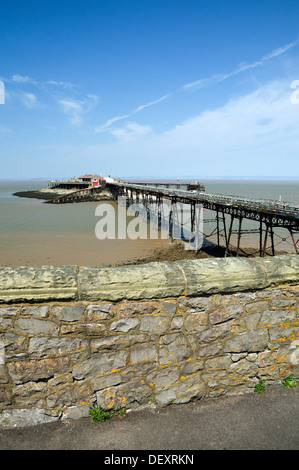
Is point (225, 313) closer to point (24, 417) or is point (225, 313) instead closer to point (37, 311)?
point (37, 311)

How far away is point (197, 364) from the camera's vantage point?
2.50m

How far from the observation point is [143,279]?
7.49 feet

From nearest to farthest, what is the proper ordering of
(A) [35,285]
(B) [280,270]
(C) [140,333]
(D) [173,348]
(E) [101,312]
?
(A) [35,285]
(E) [101,312]
(C) [140,333]
(D) [173,348]
(B) [280,270]

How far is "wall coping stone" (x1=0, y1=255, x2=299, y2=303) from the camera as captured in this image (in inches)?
83.1

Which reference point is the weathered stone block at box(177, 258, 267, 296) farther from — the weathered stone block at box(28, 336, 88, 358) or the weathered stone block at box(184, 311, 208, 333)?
the weathered stone block at box(28, 336, 88, 358)

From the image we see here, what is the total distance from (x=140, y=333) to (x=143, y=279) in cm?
47

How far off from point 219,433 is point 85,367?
3.88 ft

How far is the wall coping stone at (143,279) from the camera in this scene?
2111 mm

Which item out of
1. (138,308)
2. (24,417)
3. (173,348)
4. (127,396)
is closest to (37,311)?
(138,308)

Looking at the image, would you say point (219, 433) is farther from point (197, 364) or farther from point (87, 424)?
point (87, 424)

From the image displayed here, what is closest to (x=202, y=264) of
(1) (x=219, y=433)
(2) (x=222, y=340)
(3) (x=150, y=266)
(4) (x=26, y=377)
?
(3) (x=150, y=266)

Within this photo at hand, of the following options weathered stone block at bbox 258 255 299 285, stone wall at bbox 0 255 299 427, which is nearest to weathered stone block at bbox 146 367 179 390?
stone wall at bbox 0 255 299 427

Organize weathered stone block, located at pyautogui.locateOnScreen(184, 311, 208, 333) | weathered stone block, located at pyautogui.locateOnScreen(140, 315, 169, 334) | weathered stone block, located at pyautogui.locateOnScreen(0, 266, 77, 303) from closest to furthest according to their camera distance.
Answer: weathered stone block, located at pyautogui.locateOnScreen(0, 266, 77, 303)
weathered stone block, located at pyautogui.locateOnScreen(140, 315, 169, 334)
weathered stone block, located at pyautogui.locateOnScreen(184, 311, 208, 333)

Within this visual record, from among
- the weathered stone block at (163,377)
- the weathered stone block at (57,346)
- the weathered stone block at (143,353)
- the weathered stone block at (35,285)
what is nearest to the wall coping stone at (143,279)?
the weathered stone block at (35,285)
